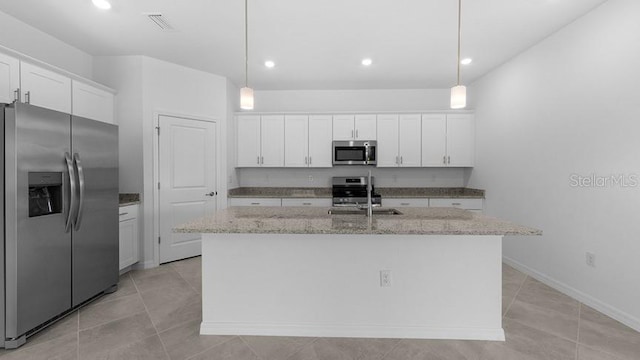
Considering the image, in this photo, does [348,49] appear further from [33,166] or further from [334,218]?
[33,166]

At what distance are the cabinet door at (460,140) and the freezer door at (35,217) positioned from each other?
4.69m

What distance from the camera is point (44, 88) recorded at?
2.53 meters

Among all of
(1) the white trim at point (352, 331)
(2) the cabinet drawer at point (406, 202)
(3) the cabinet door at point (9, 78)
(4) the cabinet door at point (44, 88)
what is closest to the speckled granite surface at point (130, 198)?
(4) the cabinet door at point (44, 88)

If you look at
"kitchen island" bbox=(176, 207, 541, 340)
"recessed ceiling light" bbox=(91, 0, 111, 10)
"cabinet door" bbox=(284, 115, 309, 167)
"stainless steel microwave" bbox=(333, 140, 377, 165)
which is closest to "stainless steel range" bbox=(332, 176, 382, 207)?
"stainless steel microwave" bbox=(333, 140, 377, 165)

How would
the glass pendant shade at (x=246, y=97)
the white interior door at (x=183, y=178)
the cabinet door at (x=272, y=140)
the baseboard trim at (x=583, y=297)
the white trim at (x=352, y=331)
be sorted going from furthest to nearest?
the cabinet door at (x=272, y=140) < the white interior door at (x=183, y=178) < the glass pendant shade at (x=246, y=97) < the baseboard trim at (x=583, y=297) < the white trim at (x=352, y=331)

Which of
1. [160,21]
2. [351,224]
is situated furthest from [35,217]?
[351,224]

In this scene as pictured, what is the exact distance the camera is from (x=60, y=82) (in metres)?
2.67

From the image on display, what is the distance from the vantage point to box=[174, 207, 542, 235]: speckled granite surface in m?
1.70

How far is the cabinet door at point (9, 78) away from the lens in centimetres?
222

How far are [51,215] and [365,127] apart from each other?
12.5ft

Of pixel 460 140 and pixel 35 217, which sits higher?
pixel 460 140

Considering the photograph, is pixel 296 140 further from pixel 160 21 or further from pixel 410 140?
pixel 160 21

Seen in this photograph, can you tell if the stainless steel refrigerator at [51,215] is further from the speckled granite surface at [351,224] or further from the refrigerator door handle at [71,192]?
the speckled granite surface at [351,224]

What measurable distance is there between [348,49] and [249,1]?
1.28 m
